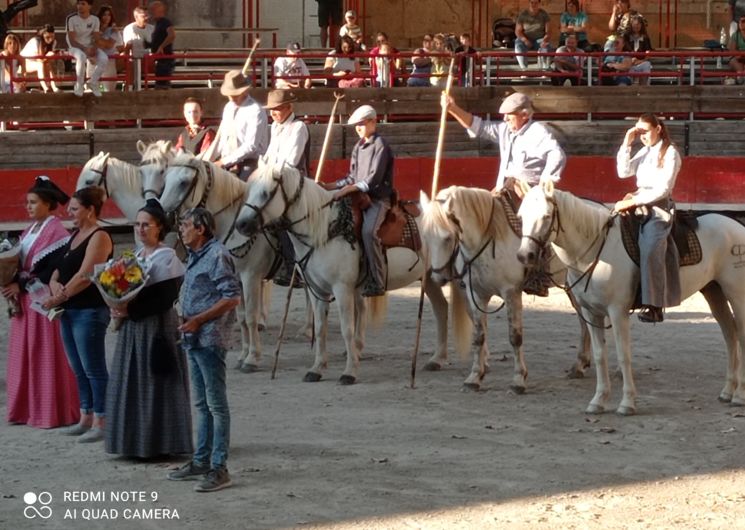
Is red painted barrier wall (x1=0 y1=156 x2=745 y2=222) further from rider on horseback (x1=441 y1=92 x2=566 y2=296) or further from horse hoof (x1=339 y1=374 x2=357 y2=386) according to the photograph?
rider on horseback (x1=441 y1=92 x2=566 y2=296)

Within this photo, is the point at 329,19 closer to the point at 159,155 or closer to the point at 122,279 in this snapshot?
the point at 159,155

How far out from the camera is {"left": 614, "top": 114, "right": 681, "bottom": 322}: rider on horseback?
11.8m

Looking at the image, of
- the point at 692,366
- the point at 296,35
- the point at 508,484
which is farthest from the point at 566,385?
the point at 296,35

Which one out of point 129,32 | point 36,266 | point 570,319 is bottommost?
point 570,319

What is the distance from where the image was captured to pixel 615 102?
25516mm

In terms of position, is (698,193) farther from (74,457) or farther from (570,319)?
(74,457)

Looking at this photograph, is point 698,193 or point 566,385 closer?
point 566,385

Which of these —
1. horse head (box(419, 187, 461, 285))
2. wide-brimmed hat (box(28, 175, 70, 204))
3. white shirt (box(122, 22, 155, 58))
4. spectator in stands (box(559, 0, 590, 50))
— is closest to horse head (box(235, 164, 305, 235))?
horse head (box(419, 187, 461, 285))

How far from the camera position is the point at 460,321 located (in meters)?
13.8

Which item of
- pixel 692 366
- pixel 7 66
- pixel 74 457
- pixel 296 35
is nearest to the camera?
pixel 74 457

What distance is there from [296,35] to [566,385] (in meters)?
19.1

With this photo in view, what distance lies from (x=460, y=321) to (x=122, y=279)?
172 inches

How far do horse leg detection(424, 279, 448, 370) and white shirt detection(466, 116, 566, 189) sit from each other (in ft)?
5.16

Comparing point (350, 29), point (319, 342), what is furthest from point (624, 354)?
point (350, 29)
